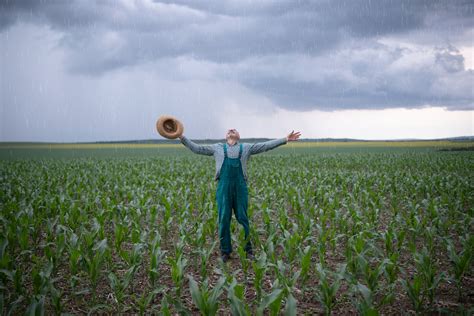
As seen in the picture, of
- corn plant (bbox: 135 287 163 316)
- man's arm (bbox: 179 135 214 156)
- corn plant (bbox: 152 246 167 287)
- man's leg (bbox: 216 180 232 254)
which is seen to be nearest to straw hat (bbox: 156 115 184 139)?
man's arm (bbox: 179 135 214 156)

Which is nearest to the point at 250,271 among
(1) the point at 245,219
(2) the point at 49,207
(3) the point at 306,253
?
(1) the point at 245,219

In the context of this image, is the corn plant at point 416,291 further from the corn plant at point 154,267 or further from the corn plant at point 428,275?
the corn plant at point 154,267

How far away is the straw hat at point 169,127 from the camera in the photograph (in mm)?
4930

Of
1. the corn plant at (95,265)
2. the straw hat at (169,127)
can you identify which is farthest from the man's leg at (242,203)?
the corn plant at (95,265)

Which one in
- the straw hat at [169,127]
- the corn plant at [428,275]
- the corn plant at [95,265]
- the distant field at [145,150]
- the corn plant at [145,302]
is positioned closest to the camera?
the corn plant at [145,302]

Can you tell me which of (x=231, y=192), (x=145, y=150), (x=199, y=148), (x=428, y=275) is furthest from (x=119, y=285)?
(x=145, y=150)

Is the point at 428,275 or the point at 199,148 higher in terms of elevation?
the point at 199,148

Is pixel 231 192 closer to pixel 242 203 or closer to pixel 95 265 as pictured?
pixel 242 203

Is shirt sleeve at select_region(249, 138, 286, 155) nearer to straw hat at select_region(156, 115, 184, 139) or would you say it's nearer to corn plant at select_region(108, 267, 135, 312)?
straw hat at select_region(156, 115, 184, 139)

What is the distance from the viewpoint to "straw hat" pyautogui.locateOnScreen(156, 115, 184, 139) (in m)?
4.93

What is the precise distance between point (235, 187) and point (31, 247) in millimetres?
3877

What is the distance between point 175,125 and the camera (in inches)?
197

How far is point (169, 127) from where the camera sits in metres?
5.05

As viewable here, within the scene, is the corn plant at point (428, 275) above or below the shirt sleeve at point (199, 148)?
below
